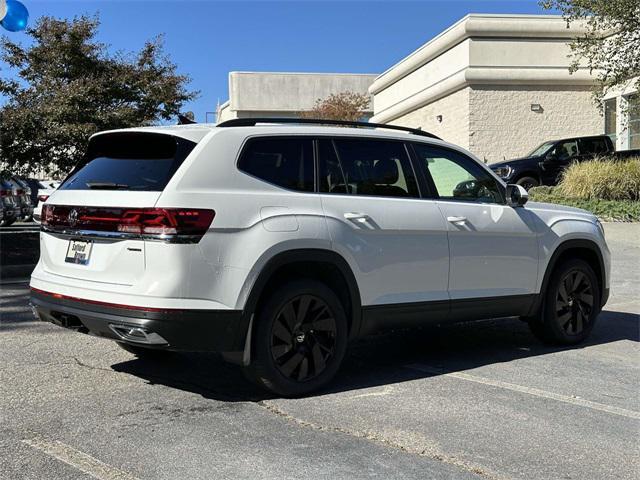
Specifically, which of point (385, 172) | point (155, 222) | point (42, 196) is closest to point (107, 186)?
point (155, 222)

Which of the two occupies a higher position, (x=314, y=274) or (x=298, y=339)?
(x=314, y=274)

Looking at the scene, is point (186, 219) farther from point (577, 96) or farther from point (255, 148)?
point (577, 96)

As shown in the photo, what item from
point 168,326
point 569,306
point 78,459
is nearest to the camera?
point 78,459

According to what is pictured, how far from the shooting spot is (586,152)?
834 inches

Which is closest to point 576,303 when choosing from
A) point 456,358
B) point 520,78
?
point 456,358

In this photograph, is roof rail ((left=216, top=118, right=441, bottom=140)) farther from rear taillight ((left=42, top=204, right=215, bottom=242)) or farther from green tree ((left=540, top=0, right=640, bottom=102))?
green tree ((left=540, top=0, right=640, bottom=102))

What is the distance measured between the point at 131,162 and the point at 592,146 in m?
19.3

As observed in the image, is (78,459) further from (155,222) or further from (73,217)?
(73,217)

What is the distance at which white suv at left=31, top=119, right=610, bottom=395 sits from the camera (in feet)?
14.2

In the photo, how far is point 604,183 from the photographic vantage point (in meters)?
18.2

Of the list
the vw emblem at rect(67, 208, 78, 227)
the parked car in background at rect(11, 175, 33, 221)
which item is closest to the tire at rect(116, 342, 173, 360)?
the vw emblem at rect(67, 208, 78, 227)

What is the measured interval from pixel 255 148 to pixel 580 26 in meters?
23.9

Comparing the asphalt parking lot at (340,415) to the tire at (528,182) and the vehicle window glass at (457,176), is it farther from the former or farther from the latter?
the tire at (528,182)

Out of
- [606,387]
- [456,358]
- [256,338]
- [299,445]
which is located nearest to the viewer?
[299,445]
